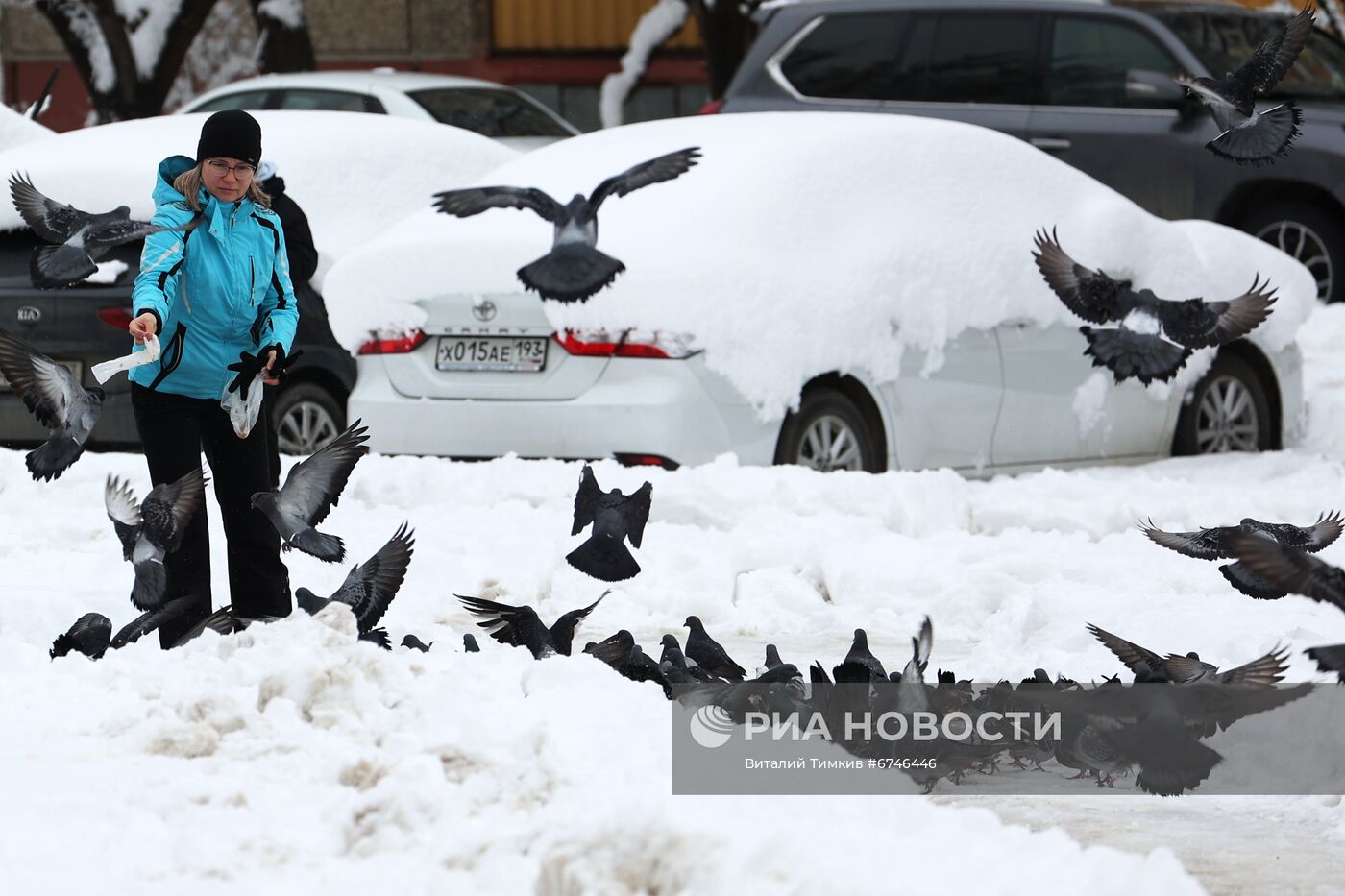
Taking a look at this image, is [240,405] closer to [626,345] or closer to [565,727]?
[565,727]

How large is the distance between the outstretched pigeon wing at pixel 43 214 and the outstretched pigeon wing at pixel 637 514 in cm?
227

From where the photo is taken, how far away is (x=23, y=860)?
3303 millimetres

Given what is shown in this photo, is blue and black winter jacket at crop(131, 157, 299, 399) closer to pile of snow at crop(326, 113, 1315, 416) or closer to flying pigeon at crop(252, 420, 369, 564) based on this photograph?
flying pigeon at crop(252, 420, 369, 564)

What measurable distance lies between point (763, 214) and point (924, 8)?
483 centimetres

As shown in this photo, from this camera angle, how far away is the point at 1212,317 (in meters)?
7.48

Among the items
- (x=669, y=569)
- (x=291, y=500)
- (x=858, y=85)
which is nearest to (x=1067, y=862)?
(x=291, y=500)

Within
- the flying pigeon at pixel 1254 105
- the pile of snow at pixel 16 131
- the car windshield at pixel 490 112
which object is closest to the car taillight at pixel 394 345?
the flying pigeon at pixel 1254 105

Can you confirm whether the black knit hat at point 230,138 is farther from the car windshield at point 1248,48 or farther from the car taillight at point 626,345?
the car windshield at point 1248,48

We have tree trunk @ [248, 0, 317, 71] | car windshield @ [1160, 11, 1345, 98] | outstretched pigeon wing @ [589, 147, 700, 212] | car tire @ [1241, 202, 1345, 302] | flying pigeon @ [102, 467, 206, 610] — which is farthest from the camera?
tree trunk @ [248, 0, 317, 71]

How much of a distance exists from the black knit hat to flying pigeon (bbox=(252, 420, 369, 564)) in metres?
0.72

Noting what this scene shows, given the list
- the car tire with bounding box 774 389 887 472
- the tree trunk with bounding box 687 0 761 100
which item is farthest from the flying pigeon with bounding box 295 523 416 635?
the tree trunk with bounding box 687 0 761 100

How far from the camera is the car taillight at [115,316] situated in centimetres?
823

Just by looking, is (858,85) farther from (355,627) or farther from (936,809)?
(936,809)

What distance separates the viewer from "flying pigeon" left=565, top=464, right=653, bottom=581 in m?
6.22
